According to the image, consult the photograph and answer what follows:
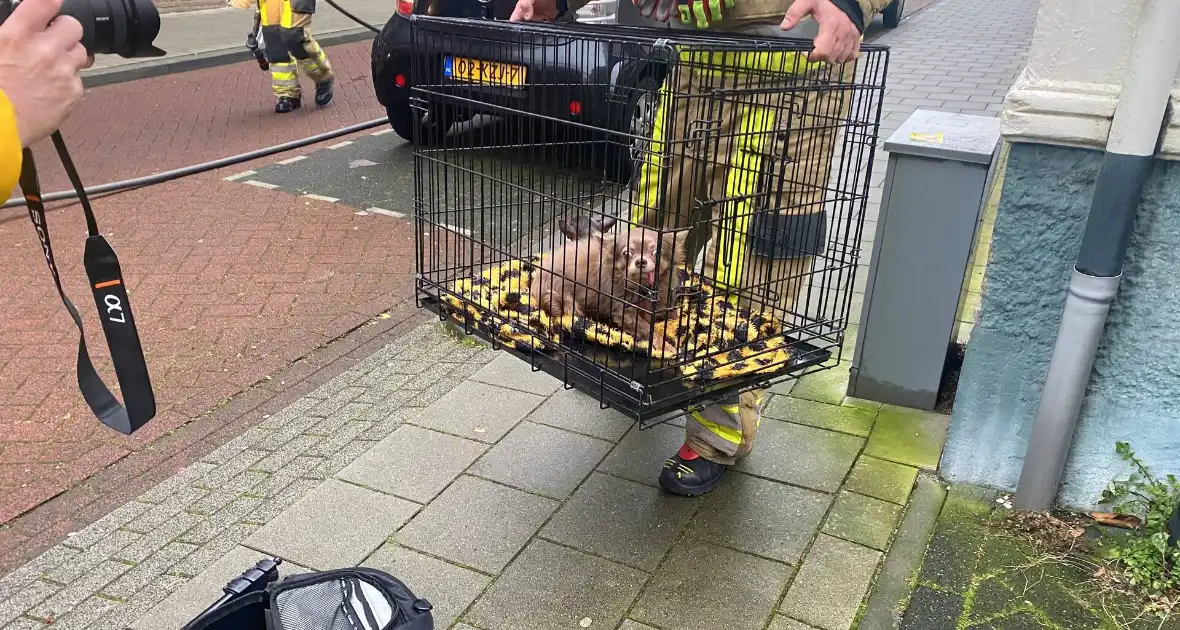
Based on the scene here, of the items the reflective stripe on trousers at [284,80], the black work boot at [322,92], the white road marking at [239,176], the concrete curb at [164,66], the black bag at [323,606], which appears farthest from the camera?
the concrete curb at [164,66]

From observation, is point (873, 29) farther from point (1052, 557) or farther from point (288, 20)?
point (1052, 557)

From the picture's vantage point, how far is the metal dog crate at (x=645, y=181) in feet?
7.83

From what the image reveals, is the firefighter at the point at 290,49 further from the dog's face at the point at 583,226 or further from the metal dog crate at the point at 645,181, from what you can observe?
the dog's face at the point at 583,226

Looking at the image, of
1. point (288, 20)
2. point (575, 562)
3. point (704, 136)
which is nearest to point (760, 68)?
point (704, 136)

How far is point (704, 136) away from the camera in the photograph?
2.33m

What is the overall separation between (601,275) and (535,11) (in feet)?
3.74

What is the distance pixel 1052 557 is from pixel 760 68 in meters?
1.81

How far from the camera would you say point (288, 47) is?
331 inches

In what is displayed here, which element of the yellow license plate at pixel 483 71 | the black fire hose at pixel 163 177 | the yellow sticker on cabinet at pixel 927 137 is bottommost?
the black fire hose at pixel 163 177

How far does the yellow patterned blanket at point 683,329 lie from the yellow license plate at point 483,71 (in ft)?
1.96

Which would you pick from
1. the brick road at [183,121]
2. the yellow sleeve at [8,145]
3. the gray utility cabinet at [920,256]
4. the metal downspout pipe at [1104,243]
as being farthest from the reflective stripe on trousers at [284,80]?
the metal downspout pipe at [1104,243]

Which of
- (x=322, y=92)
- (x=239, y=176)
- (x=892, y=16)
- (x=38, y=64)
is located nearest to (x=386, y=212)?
(x=239, y=176)

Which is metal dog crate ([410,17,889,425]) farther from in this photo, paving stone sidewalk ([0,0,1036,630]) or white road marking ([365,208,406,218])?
white road marking ([365,208,406,218])

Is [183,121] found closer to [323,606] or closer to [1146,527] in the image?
[323,606]
